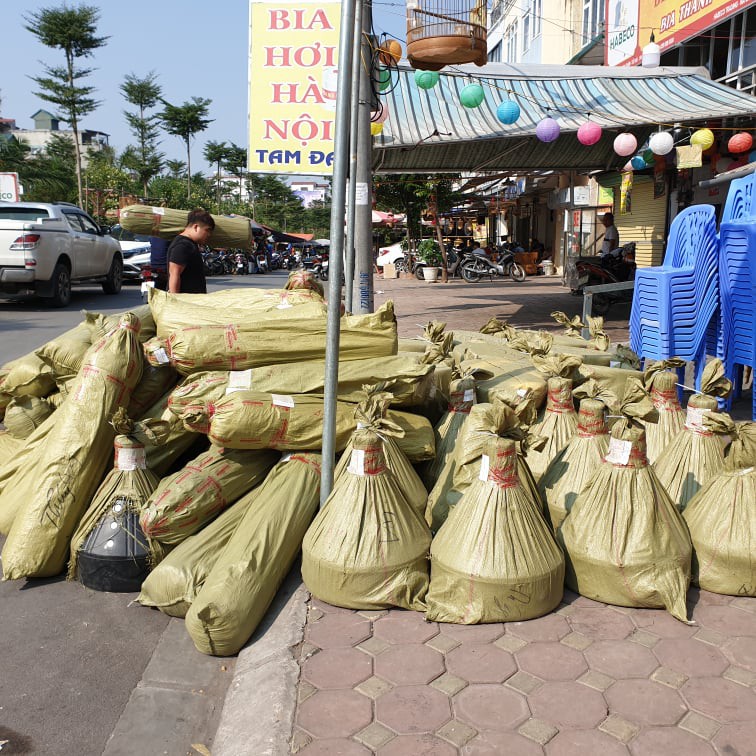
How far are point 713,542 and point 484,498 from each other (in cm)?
A: 97

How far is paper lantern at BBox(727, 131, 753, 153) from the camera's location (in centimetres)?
954

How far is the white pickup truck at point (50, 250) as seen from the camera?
11688 mm

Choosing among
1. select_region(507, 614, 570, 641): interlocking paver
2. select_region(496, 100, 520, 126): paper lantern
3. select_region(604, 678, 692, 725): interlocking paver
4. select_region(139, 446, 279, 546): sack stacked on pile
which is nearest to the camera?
select_region(604, 678, 692, 725): interlocking paver

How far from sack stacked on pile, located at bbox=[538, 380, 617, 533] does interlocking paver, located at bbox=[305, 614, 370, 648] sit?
37.0 inches

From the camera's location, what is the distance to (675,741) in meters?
2.04

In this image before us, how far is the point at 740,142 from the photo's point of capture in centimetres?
955

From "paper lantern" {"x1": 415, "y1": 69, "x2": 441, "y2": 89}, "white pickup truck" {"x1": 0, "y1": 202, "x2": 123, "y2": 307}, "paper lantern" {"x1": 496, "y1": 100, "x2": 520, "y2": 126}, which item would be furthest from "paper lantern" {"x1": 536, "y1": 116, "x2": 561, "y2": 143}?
"white pickup truck" {"x1": 0, "y1": 202, "x2": 123, "y2": 307}

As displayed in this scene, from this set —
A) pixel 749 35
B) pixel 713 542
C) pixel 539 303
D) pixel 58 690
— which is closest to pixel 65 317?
pixel 539 303

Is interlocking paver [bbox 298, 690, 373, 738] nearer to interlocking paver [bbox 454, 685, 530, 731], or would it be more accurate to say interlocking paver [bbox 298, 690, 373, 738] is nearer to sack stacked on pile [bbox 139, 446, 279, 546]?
interlocking paver [bbox 454, 685, 530, 731]

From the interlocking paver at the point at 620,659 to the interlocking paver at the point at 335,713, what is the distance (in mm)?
809

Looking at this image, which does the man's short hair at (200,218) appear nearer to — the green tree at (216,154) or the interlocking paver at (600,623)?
the interlocking paver at (600,623)

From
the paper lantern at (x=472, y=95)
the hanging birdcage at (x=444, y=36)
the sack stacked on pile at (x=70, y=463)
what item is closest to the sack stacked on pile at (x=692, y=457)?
the sack stacked on pile at (x=70, y=463)

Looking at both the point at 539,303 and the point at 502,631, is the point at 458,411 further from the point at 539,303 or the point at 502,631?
the point at 539,303

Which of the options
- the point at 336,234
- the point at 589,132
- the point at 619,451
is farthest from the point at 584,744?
the point at 589,132
